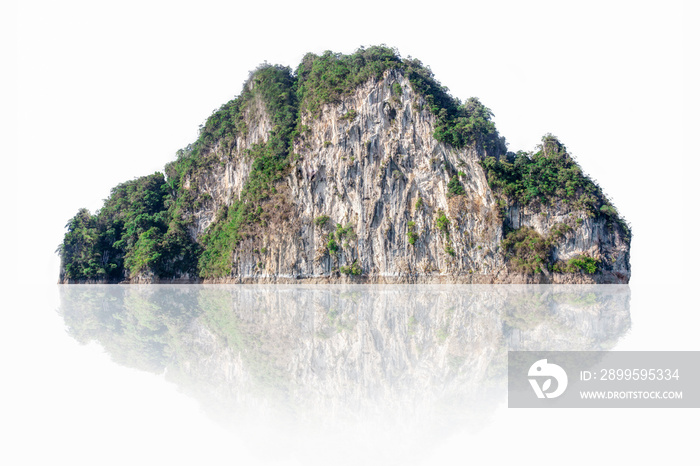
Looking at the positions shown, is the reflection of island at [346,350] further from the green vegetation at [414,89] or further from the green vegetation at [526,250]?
the green vegetation at [414,89]

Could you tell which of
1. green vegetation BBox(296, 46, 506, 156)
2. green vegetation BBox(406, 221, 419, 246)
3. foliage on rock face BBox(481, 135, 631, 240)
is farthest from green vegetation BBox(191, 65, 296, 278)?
foliage on rock face BBox(481, 135, 631, 240)

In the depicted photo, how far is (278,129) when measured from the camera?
1671 inches

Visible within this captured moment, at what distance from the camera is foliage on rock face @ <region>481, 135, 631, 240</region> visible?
34.9 metres

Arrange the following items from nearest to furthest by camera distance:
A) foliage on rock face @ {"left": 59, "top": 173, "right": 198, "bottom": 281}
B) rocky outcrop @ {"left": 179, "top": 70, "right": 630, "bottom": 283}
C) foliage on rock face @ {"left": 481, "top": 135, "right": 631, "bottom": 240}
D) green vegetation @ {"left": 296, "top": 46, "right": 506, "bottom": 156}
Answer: foliage on rock face @ {"left": 481, "top": 135, "right": 631, "bottom": 240}, rocky outcrop @ {"left": 179, "top": 70, "right": 630, "bottom": 283}, green vegetation @ {"left": 296, "top": 46, "right": 506, "bottom": 156}, foliage on rock face @ {"left": 59, "top": 173, "right": 198, "bottom": 281}

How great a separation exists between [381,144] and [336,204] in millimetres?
6138

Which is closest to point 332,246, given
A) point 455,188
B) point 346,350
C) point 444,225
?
point 444,225

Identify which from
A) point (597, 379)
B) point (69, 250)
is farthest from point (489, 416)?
point (69, 250)

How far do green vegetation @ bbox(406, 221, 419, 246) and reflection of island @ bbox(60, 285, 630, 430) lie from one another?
60.7 ft

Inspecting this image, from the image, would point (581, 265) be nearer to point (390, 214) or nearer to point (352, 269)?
point (390, 214)

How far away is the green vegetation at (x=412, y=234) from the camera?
36.4m

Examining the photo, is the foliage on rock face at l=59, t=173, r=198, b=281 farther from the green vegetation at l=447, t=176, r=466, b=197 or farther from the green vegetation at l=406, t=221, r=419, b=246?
the green vegetation at l=447, t=176, r=466, b=197

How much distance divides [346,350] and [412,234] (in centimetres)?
2639

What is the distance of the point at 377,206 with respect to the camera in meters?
37.4

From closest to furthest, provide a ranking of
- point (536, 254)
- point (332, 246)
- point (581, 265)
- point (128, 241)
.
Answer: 1. point (581, 265)
2. point (536, 254)
3. point (332, 246)
4. point (128, 241)
